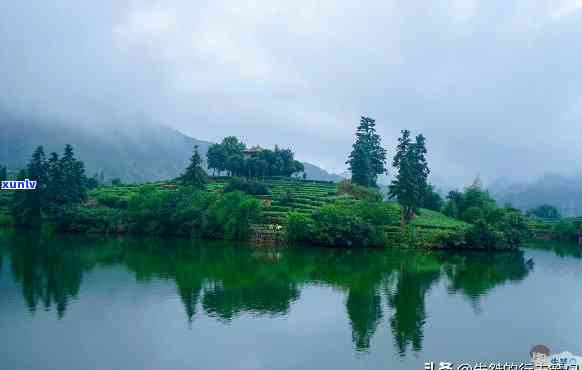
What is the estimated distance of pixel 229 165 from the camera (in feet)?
374

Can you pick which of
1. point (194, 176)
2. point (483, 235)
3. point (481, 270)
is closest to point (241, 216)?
point (194, 176)

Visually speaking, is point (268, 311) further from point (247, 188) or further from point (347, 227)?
point (247, 188)

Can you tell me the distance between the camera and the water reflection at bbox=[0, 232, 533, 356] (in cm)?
3291

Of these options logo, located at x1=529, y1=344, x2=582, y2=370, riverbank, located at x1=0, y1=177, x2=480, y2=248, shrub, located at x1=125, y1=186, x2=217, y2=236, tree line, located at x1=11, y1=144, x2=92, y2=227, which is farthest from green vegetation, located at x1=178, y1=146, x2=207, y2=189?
logo, located at x1=529, y1=344, x2=582, y2=370

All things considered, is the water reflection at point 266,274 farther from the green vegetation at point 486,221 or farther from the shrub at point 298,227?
the green vegetation at point 486,221

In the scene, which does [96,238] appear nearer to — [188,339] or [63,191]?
[63,191]

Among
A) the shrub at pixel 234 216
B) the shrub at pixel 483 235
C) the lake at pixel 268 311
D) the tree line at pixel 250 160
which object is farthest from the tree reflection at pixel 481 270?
the tree line at pixel 250 160

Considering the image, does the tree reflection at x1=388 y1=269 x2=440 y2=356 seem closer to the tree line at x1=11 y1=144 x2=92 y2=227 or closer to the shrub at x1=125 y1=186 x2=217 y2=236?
the shrub at x1=125 y1=186 x2=217 y2=236

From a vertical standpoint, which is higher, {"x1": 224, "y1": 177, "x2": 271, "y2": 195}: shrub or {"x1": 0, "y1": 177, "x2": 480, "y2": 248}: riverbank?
{"x1": 224, "y1": 177, "x2": 271, "y2": 195}: shrub

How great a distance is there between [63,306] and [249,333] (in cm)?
1365

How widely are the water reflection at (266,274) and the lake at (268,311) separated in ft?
0.59

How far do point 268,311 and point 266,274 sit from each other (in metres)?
13.5

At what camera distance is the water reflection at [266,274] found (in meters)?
32.9

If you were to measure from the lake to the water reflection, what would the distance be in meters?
0.18
